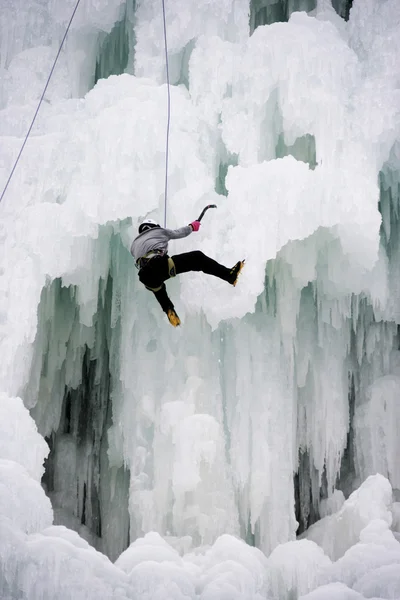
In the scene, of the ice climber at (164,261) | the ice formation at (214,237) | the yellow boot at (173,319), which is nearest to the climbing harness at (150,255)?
the ice climber at (164,261)

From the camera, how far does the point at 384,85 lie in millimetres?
6559

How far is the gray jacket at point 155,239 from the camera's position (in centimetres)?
549

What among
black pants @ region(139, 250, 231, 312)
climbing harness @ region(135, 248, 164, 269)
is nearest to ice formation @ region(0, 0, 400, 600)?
black pants @ region(139, 250, 231, 312)

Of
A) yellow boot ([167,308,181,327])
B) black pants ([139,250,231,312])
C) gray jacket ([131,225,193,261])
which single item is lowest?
yellow boot ([167,308,181,327])

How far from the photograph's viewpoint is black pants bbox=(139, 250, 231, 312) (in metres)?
5.47

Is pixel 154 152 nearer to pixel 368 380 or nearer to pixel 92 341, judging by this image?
pixel 92 341

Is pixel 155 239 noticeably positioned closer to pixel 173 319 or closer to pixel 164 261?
pixel 164 261

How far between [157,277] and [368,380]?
127 inches

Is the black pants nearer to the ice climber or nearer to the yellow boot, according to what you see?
the ice climber

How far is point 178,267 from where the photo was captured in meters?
5.56

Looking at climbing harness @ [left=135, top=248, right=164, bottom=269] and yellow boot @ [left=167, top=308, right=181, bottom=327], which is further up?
climbing harness @ [left=135, top=248, right=164, bottom=269]

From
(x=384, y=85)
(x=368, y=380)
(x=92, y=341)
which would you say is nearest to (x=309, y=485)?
(x=368, y=380)

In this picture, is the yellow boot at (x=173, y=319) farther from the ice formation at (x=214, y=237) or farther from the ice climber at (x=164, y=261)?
the ice formation at (x=214, y=237)

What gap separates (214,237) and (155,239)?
37.7 inches
